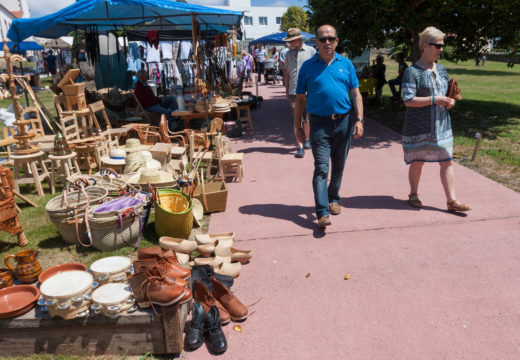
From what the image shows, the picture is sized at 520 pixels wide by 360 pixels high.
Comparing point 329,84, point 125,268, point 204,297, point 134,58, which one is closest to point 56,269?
point 125,268

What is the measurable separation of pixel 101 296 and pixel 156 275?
1.35 feet

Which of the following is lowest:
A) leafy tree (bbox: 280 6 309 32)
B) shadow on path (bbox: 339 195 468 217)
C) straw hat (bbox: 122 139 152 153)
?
shadow on path (bbox: 339 195 468 217)

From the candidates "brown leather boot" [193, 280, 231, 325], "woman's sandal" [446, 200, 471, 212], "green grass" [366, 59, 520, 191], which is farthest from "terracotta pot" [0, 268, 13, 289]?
"green grass" [366, 59, 520, 191]

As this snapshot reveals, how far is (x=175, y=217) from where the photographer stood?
4.31 metres

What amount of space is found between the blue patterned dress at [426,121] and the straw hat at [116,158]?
169 inches

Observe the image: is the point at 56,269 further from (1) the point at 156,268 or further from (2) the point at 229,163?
(2) the point at 229,163

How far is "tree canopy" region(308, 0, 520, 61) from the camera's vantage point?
838cm

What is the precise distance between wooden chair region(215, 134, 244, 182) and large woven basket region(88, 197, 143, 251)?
87.0 inches

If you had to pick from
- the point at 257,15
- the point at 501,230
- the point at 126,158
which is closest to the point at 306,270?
the point at 501,230

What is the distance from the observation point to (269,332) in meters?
3.04

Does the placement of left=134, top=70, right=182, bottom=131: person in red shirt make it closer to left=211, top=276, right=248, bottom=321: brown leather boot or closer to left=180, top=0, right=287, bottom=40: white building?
left=211, top=276, right=248, bottom=321: brown leather boot

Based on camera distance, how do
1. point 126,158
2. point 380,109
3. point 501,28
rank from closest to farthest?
point 126,158 < point 501,28 < point 380,109

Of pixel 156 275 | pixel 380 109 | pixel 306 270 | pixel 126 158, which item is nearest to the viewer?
pixel 156 275

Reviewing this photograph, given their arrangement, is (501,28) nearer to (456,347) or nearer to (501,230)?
(501,230)
